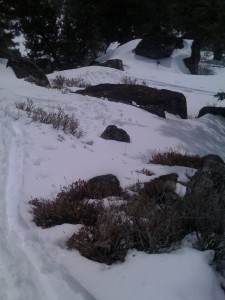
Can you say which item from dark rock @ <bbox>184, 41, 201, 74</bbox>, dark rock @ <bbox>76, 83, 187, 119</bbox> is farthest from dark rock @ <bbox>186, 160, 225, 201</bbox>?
dark rock @ <bbox>184, 41, 201, 74</bbox>

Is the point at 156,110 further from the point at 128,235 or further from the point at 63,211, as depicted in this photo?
the point at 128,235

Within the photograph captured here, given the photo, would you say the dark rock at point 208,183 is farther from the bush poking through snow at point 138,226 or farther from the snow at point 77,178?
the snow at point 77,178

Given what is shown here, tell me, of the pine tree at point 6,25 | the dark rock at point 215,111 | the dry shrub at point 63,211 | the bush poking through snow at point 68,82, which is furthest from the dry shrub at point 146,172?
the pine tree at point 6,25

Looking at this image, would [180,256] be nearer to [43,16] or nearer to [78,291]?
[78,291]

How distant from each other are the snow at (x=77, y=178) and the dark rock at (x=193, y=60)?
13.0 meters

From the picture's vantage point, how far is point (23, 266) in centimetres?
340

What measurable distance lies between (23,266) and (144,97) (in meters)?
9.92

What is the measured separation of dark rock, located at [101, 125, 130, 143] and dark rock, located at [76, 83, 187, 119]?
3792 mm

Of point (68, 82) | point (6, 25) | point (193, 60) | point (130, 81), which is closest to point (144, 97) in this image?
point (68, 82)

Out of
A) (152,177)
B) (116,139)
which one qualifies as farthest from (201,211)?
(116,139)

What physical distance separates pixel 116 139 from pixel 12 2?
507 inches

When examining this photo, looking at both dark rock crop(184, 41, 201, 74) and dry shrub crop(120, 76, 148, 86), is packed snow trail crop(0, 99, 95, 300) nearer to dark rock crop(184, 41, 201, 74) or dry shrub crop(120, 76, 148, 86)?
dry shrub crop(120, 76, 148, 86)

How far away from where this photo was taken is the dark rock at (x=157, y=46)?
23438mm

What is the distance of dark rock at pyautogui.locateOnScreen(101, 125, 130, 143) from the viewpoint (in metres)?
8.24
